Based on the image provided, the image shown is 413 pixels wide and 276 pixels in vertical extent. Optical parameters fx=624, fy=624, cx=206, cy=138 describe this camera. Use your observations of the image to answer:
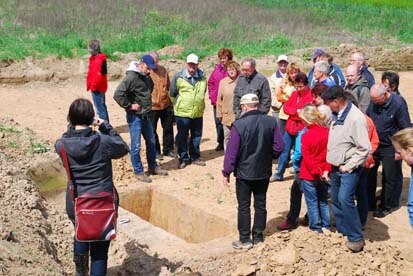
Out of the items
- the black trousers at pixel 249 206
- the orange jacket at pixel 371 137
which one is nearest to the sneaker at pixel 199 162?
the black trousers at pixel 249 206

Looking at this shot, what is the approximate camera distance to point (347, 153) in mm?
6586

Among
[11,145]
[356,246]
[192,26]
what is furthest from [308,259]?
[192,26]

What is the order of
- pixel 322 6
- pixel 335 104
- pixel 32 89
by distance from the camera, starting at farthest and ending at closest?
pixel 322 6 < pixel 32 89 < pixel 335 104

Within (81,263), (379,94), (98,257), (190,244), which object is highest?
(379,94)

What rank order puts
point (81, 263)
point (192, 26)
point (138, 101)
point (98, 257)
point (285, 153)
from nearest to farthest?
point (98, 257), point (81, 263), point (138, 101), point (285, 153), point (192, 26)

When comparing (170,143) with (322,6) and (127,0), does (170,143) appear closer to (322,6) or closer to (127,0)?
→ (127,0)

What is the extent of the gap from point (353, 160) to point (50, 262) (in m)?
3.22

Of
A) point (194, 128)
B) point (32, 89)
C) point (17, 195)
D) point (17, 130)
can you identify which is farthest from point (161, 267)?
point (32, 89)

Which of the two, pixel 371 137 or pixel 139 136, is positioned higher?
pixel 371 137

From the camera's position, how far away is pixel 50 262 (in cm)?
593

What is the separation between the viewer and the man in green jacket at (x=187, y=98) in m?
9.70

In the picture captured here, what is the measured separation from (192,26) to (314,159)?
15.4 metres

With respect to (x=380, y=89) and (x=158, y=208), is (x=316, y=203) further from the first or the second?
(x=158, y=208)

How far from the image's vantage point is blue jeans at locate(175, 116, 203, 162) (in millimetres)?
9922
